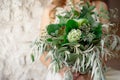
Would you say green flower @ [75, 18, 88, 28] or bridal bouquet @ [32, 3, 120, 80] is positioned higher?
green flower @ [75, 18, 88, 28]

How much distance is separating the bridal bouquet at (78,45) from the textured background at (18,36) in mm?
668

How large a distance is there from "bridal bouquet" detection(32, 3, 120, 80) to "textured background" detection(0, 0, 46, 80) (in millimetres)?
668

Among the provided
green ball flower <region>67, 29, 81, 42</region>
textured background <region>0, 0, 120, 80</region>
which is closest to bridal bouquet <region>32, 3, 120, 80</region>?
green ball flower <region>67, 29, 81, 42</region>

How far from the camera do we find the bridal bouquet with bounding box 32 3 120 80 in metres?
0.88

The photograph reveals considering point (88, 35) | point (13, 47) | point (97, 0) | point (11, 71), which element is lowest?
point (11, 71)

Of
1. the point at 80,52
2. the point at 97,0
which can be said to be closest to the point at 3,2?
the point at 97,0

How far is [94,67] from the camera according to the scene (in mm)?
881

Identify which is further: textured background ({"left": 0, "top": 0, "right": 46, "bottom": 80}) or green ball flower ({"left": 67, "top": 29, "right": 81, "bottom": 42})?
textured background ({"left": 0, "top": 0, "right": 46, "bottom": 80})

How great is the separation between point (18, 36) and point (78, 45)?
2.55ft

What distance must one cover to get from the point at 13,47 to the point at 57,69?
2.41 feet

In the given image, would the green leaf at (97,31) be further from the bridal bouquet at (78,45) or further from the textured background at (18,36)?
the textured background at (18,36)

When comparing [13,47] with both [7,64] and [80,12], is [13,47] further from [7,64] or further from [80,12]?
[80,12]

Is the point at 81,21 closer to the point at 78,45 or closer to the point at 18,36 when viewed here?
the point at 78,45

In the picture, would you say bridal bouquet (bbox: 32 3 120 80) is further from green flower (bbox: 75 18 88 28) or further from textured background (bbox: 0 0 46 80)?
textured background (bbox: 0 0 46 80)
